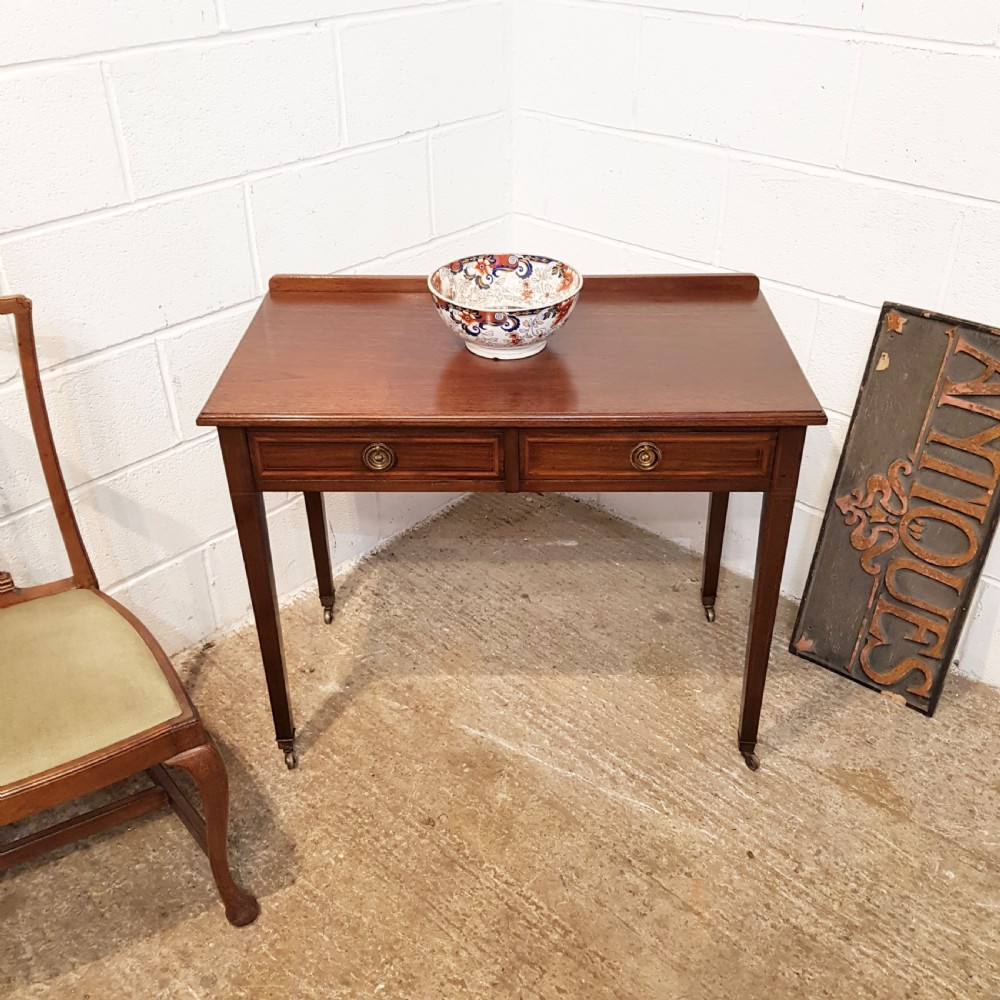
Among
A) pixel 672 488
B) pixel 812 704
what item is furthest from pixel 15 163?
pixel 812 704

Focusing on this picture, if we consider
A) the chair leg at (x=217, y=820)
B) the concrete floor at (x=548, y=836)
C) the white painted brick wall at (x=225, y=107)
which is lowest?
the concrete floor at (x=548, y=836)

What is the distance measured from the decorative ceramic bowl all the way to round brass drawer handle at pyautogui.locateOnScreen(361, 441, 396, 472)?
22 centimetres

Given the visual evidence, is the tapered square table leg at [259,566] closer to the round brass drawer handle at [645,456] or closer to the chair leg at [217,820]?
the chair leg at [217,820]

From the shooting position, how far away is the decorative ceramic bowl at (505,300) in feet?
4.78

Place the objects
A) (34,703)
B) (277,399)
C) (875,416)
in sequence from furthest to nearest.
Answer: (875,416)
(277,399)
(34,703)

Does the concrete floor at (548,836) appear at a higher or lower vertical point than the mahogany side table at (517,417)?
lower

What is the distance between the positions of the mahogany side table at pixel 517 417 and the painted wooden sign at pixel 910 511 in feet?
1.01

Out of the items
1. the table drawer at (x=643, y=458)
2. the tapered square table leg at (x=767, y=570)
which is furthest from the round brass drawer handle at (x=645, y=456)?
the tapered square table leg at (x=767, y=570)

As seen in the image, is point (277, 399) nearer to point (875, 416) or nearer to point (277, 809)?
point (277, 809)

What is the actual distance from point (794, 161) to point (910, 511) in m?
0.67

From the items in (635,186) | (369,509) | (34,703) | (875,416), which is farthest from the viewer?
(369,509)

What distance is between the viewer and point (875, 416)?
180 centimetres

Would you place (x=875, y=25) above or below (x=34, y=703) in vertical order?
above

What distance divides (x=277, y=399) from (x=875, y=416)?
1079mm
